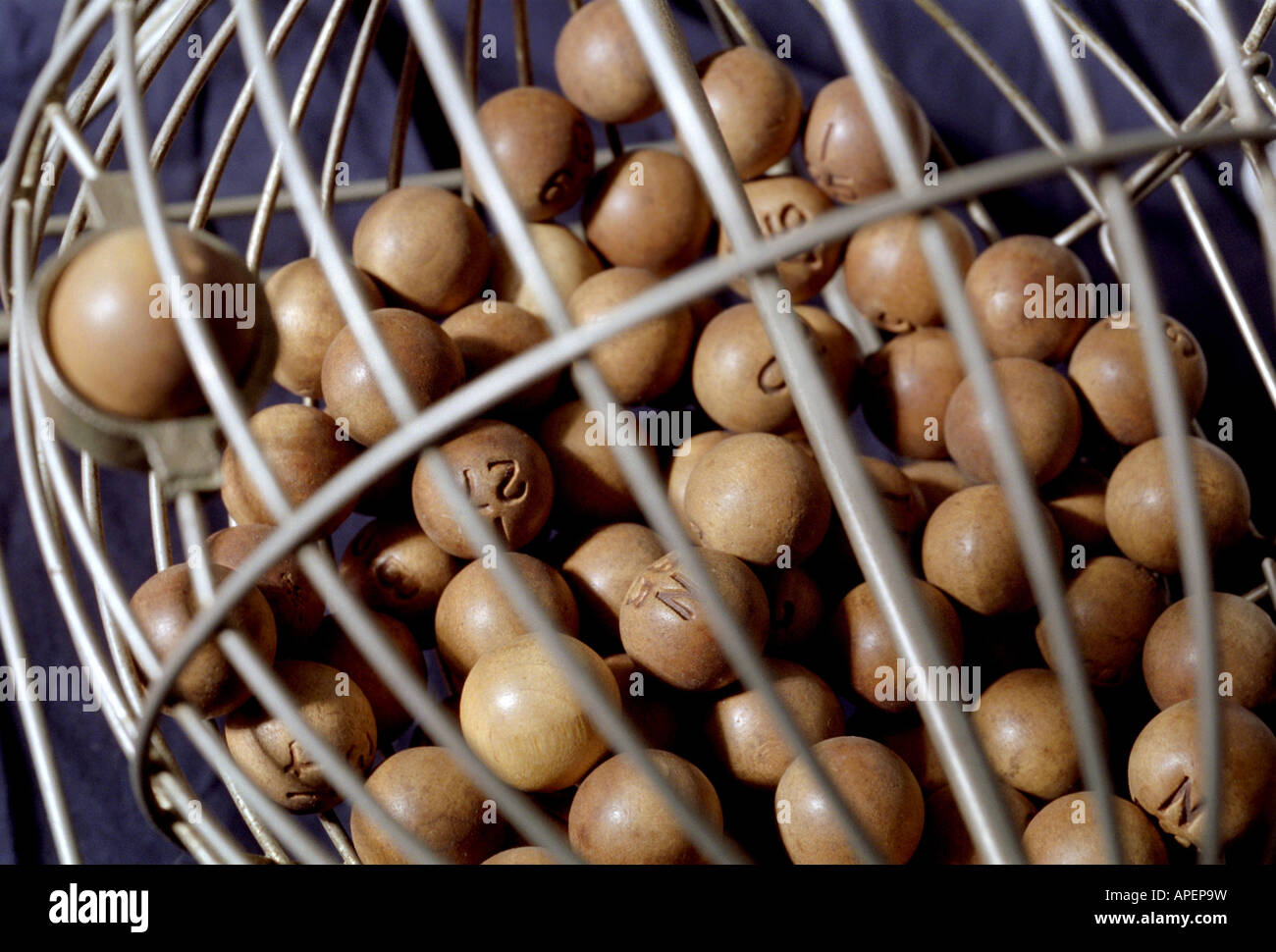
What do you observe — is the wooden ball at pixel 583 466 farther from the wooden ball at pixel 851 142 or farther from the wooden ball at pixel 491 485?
the wooden ball at pixel 851 142

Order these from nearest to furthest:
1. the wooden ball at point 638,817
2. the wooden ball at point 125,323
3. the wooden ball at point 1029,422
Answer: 1. the wooden ball at point 125,323
2. the wooden ball at point 638,817
3. the wooden ball at point 1029,422

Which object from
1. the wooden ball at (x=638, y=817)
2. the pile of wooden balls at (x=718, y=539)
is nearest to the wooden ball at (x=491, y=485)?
the pile of wooden balls at (x=718, y=539)

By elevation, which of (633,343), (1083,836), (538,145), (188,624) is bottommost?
(1083,836)

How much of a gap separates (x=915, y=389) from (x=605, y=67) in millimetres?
218

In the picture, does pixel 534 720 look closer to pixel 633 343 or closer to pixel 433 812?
pixel 433 812

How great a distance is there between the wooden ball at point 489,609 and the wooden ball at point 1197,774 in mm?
223

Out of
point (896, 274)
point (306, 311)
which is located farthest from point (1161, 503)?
point (306, 311)

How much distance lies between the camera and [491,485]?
428 mm

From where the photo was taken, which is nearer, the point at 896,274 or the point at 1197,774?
the point at 1197,774

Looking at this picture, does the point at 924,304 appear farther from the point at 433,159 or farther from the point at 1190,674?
the point at 433,159

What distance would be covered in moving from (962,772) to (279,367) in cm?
36

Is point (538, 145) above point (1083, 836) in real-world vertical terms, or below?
above

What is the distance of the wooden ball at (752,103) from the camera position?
0.54m

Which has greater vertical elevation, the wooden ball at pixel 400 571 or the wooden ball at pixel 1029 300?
the wooden ball at pixel 1029 300
